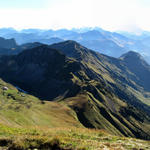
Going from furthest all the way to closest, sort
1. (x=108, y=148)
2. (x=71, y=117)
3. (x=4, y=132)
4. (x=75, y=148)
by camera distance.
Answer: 1. (x=71, y=117)
2. (x=4, y=132)
3. (x=108, y=148)
4. (x=75, y=148)

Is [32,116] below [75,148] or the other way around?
below

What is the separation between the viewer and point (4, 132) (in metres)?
29.1

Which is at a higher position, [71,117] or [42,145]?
[42,145]

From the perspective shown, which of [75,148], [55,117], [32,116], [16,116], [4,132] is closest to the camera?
[75,148]

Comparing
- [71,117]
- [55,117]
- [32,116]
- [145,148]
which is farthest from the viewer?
[71,117]

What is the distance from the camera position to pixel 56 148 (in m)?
21.0

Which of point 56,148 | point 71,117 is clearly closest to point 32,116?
point 71,117

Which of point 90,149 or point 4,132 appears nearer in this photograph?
point 90,149

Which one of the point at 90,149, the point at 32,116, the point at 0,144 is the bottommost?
the point at 32,116

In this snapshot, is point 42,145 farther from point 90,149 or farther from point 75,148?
point 90,149

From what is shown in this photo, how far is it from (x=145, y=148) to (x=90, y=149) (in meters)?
8.72

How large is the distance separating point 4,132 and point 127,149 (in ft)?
65.0

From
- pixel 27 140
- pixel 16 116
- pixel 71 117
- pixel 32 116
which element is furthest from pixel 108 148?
pixel 71 117

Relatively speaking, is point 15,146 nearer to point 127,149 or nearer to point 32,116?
point 127,149
